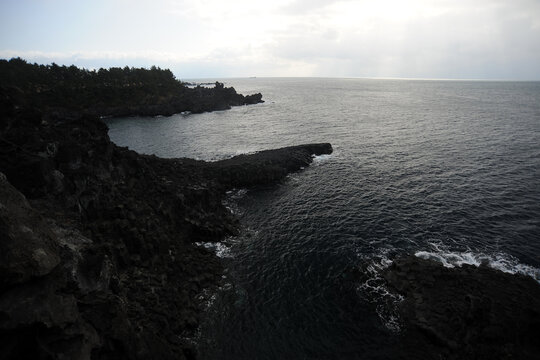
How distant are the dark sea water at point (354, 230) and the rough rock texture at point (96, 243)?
4.73 metres

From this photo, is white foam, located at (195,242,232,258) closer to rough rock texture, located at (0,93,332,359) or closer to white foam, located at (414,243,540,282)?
rough rock texture, located at (0,93,332,359)

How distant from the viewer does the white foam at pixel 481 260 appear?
33.7 m

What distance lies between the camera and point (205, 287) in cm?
3369

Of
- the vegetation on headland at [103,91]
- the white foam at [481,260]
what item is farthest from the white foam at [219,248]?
the vegetation on headland at [103,91]

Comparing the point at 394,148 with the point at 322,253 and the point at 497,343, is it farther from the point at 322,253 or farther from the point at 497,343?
the point at 497,343

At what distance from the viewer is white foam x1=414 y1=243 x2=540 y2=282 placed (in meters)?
→ 33.7

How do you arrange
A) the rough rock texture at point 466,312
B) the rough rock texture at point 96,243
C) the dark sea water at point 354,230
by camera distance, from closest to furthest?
the rough rock texture at point 96,243
the rough rock texture at point 466,312
the dark sea water at point 354,230

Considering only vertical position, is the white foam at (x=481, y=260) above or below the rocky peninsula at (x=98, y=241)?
below

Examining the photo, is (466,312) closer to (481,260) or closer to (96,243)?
(481,260)

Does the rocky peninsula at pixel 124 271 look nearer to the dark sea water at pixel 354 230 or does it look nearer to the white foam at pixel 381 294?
the white foam at pixel 381 294

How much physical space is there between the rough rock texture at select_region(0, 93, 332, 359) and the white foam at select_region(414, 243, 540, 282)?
2876cm

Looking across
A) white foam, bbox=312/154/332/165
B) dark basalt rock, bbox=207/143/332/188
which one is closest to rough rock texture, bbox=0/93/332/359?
dark basalt rock, bbox=207/143/332/188

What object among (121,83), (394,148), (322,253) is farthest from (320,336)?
(121,83)

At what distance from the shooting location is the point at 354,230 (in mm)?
43375
